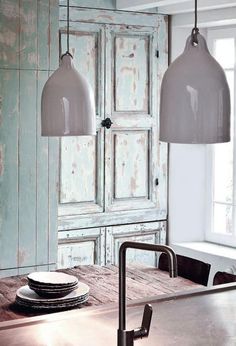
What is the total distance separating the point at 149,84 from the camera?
16.3 feet

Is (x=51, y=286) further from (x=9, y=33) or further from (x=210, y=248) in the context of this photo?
(x=210, y=248)

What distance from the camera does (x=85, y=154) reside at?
186 inches

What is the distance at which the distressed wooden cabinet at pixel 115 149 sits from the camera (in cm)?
466

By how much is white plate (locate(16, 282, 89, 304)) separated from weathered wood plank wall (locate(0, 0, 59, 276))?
39.4 inches

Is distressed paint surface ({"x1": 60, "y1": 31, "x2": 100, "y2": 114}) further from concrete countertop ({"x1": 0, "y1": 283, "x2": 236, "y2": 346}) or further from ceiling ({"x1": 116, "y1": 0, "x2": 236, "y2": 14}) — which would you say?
concrete countertop ({"x1": 0, "y1": 283, "x2": 236, "y2": 346})

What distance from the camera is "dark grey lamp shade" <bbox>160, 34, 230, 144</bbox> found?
6.73 feet

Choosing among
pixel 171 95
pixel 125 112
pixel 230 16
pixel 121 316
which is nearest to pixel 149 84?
pixel 125 112

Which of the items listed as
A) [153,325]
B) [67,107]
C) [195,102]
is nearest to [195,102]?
[195,102]

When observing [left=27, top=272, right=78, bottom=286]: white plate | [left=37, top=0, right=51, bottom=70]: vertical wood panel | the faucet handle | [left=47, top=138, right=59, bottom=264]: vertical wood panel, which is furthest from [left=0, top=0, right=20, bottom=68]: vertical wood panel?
the faucet handle

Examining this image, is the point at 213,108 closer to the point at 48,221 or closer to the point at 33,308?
the point at 33,308

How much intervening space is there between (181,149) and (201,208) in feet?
1.44

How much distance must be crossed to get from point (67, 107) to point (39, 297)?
81 cm

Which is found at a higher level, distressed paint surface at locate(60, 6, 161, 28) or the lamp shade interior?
distressed paint surface at locate(60, 6, 161, 28)

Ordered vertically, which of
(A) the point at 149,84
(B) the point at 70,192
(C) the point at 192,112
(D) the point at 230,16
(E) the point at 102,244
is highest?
(D) the point at 230,16
